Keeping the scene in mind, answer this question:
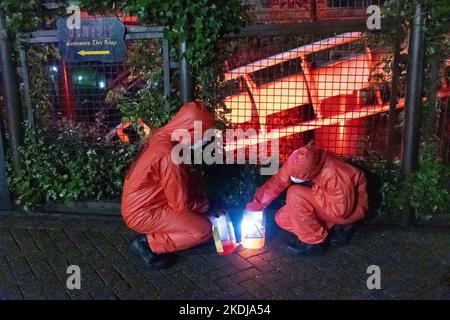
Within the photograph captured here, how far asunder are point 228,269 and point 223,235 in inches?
14.5

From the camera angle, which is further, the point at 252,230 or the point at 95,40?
the point at 95,40

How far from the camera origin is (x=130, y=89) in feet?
17.1

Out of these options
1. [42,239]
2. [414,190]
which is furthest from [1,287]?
[414,190]

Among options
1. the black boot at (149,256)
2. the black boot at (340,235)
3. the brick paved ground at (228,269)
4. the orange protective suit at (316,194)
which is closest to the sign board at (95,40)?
the brick paved ground at (228,269)

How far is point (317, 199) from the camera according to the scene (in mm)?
4160

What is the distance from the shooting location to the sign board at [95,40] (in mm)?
4902

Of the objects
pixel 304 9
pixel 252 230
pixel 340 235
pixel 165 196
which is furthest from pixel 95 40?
pixel 340 235

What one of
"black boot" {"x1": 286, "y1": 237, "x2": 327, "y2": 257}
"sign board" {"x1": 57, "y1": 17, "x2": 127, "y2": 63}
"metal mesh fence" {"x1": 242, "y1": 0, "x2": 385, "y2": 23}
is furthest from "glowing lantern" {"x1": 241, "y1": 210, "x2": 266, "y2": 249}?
"sign board" {"x1": 57, "y1": 17, "x2": 127, "y2": 63}

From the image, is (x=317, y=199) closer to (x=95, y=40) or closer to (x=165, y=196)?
(x=165, y=196)

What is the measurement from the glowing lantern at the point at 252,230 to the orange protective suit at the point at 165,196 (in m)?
0.43

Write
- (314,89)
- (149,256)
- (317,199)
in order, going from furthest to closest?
(314,89) < (317,199) < (149,256)

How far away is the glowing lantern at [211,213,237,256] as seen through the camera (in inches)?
165

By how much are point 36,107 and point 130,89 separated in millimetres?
1259

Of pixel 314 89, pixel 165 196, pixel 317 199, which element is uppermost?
pixel 314 89
